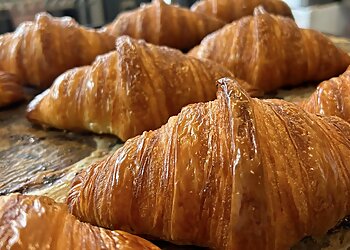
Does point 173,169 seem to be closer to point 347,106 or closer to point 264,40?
point 347,106

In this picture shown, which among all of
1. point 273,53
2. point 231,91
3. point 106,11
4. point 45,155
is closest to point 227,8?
point 273,53

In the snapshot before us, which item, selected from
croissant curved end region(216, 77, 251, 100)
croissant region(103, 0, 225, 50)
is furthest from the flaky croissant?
croissant region(103, 0, 225, 50)

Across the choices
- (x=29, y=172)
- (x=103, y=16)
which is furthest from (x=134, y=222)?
(x=103, y=16)

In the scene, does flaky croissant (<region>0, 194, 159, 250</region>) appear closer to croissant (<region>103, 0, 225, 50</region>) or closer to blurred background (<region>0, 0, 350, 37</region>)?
croissant (<region>103, 0, 225, 50</region>)

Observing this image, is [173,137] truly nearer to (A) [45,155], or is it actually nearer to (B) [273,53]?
(A) [45,155]

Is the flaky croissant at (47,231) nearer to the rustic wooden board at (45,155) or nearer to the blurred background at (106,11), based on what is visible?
the rustic wooden board at (45,155)

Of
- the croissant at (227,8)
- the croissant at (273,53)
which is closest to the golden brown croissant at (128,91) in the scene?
the croissant at (273,53)
